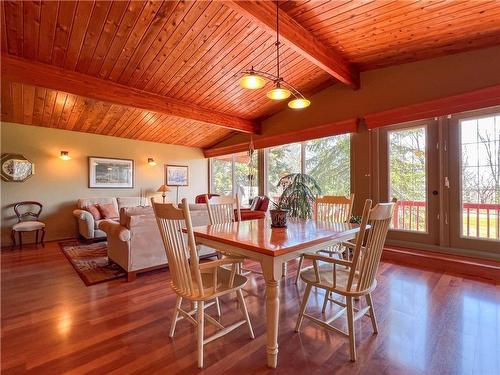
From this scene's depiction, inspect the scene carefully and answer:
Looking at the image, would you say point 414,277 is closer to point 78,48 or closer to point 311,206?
point 311,206

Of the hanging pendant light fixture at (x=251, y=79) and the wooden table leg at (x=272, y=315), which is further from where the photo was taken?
the hanging pendant light fixture at (x=251, y=79)

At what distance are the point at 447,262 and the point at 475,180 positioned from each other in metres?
1.19

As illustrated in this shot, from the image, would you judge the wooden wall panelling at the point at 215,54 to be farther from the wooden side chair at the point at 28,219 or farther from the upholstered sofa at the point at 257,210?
the wooden side chair at the point at 28,219

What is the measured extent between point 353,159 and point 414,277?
2.23 metres

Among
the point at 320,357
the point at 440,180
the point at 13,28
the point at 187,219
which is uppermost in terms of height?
the point at 13,28

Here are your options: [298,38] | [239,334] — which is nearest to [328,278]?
[239,334]

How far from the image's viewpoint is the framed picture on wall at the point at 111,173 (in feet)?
19.0

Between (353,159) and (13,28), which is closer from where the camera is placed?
(13,28)

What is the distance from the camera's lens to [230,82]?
4.38m

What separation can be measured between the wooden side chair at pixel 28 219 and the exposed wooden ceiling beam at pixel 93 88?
2.71 m

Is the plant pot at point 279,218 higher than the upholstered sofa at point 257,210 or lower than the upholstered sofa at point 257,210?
higher

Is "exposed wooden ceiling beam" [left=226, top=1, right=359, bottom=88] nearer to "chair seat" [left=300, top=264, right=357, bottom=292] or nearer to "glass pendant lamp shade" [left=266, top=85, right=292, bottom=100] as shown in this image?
"glass pendant lamp shade" [left=266, top=85, right=292, bottom=100]

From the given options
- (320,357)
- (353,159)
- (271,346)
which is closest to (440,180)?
(353,159)

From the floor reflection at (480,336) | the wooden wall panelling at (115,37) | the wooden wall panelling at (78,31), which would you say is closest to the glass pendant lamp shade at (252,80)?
the wooden wall panelling at (115,37)
